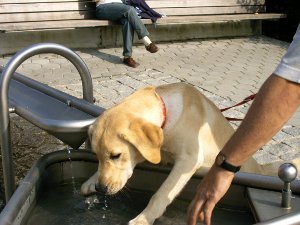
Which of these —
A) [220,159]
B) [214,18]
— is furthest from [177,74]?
[220,159]

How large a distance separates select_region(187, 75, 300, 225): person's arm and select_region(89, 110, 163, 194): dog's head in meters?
0.53

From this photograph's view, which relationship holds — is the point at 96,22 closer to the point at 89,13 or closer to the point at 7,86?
the point at 89,13

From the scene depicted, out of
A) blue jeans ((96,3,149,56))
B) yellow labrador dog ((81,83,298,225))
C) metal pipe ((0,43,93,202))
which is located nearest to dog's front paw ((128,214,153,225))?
yellow labrador dog ((81,83,298,225))

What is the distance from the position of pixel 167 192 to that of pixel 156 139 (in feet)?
0.91

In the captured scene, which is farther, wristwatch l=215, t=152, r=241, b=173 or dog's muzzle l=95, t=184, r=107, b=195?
dog's muzzle l=95, t=184, r=107, b=195

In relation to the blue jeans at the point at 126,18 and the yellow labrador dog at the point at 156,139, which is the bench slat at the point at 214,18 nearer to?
the blue jeans at the point at 126,18

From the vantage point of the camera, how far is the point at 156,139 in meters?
2.40

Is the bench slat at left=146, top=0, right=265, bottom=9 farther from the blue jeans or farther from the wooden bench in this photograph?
the blue jeans

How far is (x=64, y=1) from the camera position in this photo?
872 centimetres

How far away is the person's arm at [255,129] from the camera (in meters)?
1.68

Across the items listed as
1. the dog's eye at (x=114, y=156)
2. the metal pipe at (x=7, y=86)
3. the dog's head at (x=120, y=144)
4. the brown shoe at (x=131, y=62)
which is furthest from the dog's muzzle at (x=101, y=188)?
the brown shoe at (x=131, y=62)

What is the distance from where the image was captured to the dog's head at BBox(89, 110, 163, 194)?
7.82 feet

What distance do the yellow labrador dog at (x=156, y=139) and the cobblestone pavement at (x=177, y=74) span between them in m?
1.77

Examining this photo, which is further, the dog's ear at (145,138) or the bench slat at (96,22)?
the bench slat at (96,22)
